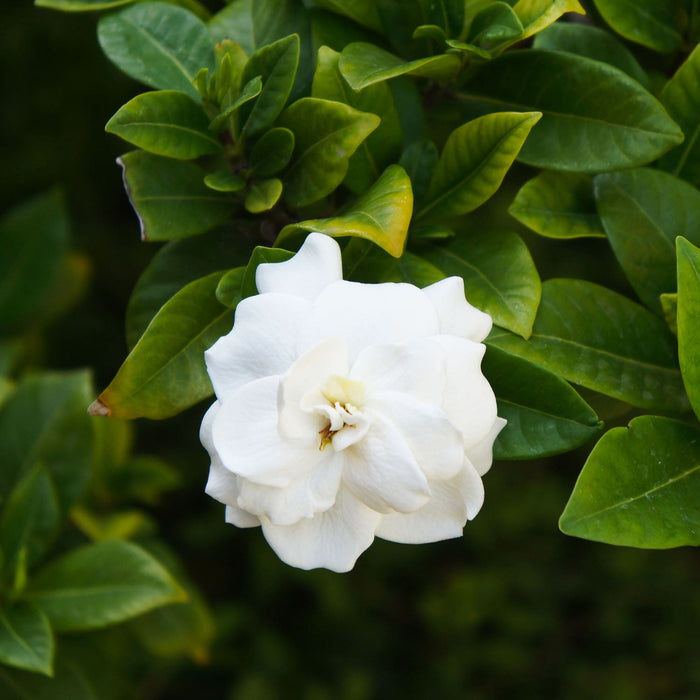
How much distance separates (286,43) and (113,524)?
4.08 ft

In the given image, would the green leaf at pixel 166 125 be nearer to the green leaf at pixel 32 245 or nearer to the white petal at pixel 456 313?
the white petal at pixel 456 313

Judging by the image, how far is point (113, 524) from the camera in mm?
1829

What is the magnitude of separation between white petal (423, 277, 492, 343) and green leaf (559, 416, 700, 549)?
0.17 m

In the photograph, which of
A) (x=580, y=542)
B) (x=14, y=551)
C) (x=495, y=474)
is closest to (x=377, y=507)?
(x=14, y=551)

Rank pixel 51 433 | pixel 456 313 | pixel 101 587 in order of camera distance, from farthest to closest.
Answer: pixel 51 433, pixel 101 587, pixel 456 313

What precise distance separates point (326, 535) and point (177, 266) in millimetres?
511

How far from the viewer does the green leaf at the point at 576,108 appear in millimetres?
961

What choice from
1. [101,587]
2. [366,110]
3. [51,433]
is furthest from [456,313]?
[51,433]

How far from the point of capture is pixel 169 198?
1.04 meters

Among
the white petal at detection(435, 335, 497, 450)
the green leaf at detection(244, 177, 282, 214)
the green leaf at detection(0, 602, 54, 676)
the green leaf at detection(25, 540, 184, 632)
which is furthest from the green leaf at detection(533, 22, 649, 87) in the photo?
the green leaf at detection(0, 602, 54, 676)

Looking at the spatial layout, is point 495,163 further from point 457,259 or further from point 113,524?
point 113,524

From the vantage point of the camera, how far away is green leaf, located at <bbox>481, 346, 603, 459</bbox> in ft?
2.75

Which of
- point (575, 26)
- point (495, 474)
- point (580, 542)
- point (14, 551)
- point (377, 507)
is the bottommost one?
point (580, 542)

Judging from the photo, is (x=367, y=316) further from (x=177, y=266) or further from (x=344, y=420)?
(x=177, y=266)
